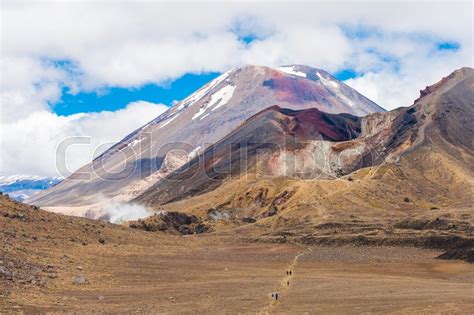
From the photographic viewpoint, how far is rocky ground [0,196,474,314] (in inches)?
942

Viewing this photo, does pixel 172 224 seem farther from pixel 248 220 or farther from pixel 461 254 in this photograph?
pixel 461 254

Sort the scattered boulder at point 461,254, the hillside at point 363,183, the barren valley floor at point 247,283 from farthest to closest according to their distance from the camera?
1. the hillside at point 363,183
2. the scattered boulder at point 461,254
3. the barren valley floor at point 247,283

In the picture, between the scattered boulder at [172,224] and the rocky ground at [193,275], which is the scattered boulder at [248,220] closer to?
the scattered boulder at [172,224]

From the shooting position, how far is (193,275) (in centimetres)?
3572

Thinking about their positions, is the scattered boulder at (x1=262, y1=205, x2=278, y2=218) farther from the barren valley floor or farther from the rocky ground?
the barren valley floor

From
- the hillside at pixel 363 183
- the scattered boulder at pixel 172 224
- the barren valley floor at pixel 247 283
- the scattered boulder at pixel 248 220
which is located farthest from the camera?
the scattered boulder at pixel 248 220

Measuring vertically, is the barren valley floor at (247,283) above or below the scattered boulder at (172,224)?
below

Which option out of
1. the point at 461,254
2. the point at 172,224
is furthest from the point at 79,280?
the point at 172,224

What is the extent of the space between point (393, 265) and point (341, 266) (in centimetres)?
386

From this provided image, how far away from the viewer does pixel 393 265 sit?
144 ft

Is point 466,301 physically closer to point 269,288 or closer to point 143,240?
point 269,288

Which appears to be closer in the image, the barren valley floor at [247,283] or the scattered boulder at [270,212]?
the barren valley floor at [247,283]

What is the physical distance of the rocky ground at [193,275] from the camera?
2394 centimetres

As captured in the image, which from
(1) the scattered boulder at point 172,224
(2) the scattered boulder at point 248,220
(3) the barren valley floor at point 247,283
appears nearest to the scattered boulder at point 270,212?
(2) the scattered boulder at point 248,220
